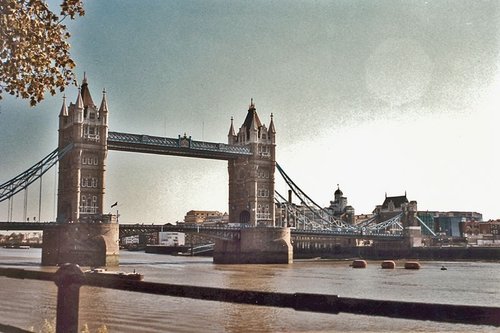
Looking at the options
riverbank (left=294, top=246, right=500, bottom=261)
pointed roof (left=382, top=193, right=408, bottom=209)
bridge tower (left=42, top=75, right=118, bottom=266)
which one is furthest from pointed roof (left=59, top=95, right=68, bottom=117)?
pointed roof (left=382, top=193, right=408, bottom=209)

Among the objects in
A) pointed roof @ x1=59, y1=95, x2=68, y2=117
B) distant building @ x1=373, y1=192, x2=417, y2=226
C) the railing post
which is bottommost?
the railing post

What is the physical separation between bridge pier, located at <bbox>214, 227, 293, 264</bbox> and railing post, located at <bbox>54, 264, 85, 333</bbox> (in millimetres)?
79290

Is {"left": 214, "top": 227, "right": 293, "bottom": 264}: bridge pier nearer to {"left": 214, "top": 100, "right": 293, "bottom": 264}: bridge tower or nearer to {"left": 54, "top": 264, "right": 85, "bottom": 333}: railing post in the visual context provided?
{"left": 214, "top": 100, "right": 293, "bottom": 264}: bridge tower

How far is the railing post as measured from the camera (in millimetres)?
3990

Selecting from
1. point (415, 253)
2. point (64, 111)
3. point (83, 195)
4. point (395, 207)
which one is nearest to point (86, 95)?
Result: point (64, 111)

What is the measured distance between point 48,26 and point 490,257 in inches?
4353

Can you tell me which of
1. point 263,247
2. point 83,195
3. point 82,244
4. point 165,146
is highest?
point 165,146

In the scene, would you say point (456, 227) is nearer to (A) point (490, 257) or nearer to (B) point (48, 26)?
(A) point (490, 257)

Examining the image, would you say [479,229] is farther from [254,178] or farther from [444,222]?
[254,178]

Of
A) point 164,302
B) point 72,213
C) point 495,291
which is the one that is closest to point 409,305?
point 164,302

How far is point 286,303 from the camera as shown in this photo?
137 inches

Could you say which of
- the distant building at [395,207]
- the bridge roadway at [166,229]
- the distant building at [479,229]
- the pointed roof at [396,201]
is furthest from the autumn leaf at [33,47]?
the distant building at [479,229]

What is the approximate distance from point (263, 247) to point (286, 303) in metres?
80.3

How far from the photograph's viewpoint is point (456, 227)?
554 feet
